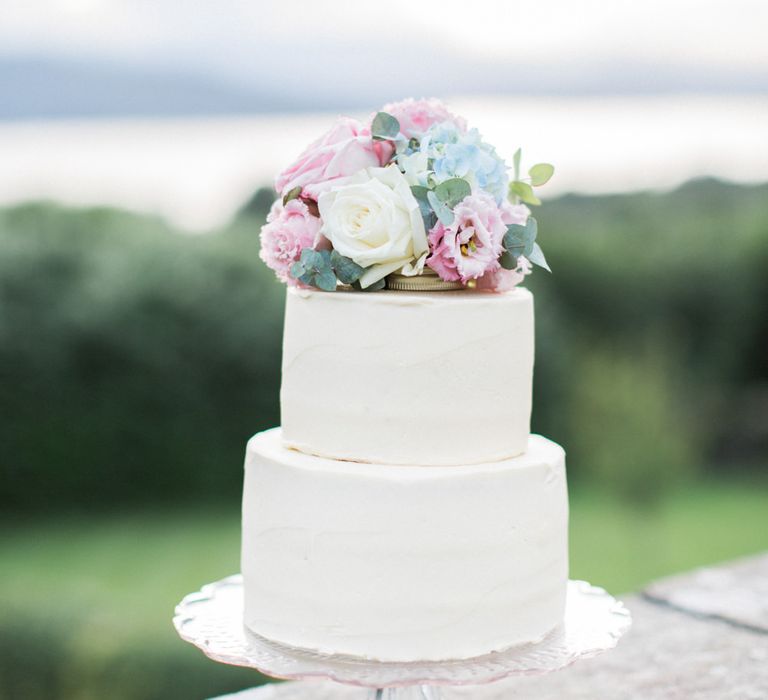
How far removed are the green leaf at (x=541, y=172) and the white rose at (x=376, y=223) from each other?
332 millimetres

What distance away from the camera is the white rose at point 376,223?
1.87 metres

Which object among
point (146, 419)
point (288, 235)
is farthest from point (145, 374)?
point (288, 235)

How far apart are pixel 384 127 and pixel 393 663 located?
3.17 feet

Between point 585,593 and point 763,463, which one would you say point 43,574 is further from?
point 763,463

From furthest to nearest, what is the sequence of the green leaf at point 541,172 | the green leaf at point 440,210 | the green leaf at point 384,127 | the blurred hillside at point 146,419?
the blurred hillside at point 146,419, the green leaf at point 541,172, the green leaf at point 384,127, the green leaf at point 440,210

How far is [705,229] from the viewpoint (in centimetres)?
722

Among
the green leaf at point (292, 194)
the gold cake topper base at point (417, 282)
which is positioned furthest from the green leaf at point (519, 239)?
the green leaf at point (292, 194)

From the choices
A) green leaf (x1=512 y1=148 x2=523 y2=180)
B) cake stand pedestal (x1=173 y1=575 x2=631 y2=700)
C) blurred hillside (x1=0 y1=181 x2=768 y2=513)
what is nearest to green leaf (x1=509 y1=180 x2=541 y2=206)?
green leaf (x1=512 y1=148 x2=523 y2=180)

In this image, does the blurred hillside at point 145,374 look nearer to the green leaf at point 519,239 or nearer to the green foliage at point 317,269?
the green foliage at point 317,269

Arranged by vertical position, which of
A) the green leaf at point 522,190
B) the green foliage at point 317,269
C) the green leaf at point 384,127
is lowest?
the green foliage at point 317,269

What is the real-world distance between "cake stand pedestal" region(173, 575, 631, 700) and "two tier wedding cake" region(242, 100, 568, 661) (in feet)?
0.09

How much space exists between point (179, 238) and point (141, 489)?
1.23 meters

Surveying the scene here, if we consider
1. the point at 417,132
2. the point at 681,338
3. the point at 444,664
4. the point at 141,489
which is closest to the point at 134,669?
the point at 141,489

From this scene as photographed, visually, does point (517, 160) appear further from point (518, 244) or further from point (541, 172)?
point (518, 244)
